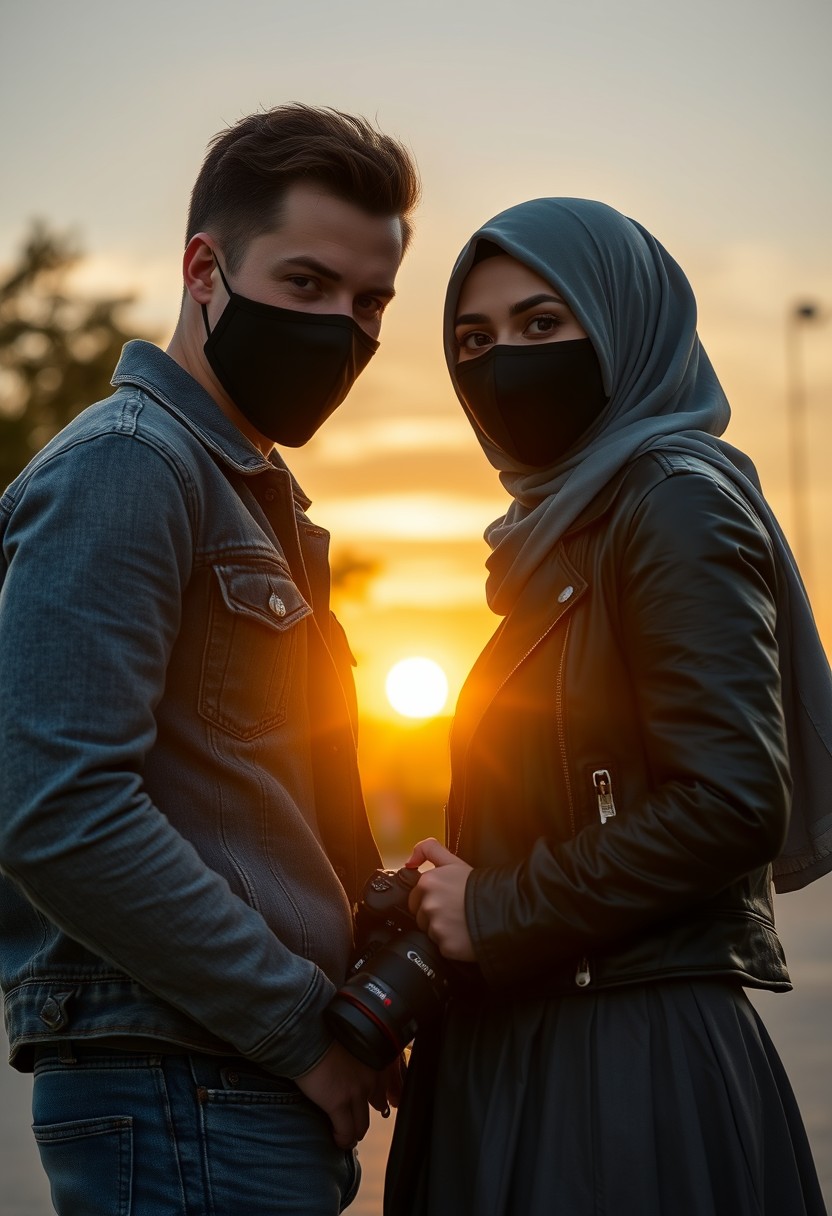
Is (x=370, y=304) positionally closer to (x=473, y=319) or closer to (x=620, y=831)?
(x=473, y=319)

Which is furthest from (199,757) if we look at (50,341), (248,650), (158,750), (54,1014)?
(50,341)

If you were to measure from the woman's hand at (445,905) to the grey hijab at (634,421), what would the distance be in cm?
57

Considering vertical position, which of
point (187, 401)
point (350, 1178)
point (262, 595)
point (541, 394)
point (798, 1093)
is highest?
point (541, 394)

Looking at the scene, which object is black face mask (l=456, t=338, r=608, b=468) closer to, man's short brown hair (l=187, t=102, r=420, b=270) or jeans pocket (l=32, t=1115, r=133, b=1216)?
man's short brown hair (l=187, t=102, r=420, b=270)

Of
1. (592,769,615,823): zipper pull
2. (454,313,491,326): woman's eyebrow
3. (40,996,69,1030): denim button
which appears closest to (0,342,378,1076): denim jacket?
(40,996,69,1030): denim button

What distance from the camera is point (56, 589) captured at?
2.28 m

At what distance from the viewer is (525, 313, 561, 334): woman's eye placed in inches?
120

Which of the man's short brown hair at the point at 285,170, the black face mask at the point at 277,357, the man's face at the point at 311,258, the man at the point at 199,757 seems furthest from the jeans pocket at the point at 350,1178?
the man's short brown hair at the point at 285,170

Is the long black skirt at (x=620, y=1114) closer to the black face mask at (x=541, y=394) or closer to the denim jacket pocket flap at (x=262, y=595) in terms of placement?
the denim jacket pocket flap at (x=262, y=595)

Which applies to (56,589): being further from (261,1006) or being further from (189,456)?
(261,1006)

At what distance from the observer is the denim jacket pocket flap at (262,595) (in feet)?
8.37

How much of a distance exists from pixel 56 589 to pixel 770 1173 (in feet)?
5.44

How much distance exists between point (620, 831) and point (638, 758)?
171 mm

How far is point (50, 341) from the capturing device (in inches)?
950
